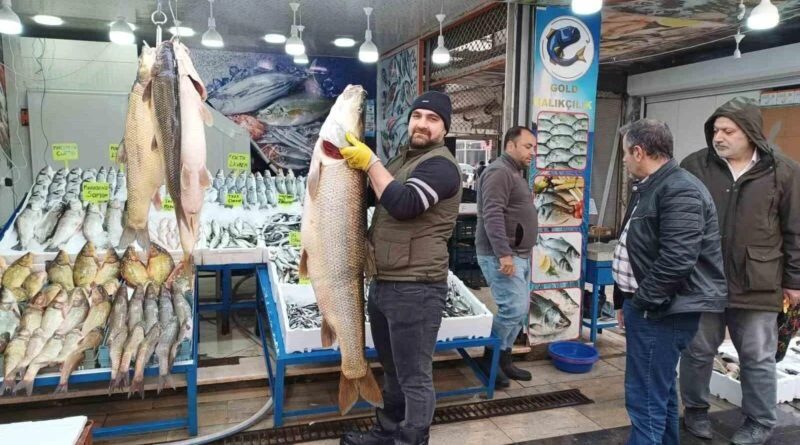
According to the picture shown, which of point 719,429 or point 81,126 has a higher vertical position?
point 81,126

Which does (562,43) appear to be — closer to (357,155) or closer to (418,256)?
(418,256)

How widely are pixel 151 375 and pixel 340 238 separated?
5.43ft

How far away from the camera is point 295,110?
908 centimetres

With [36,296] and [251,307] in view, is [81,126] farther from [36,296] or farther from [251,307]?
[36,296]

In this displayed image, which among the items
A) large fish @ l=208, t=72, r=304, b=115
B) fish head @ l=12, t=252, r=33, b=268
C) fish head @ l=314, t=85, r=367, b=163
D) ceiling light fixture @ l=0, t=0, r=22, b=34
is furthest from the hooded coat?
large fish @ l=208, t=72, r=304, b=115

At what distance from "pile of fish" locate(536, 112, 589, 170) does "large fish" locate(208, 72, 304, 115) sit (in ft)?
18.6

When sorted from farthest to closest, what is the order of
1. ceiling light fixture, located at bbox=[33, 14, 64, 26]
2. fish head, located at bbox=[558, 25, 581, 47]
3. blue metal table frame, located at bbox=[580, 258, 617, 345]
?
1. ceiling light fixture, located at bbox=[33, 14, 64, 26]
2. blue metal table frame, located at bbox=[580, 258, 617, 345]
3. fish head, located at bbox=[558, 25, 581, 47]

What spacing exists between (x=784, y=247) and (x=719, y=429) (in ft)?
4.28

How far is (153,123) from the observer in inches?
68.7

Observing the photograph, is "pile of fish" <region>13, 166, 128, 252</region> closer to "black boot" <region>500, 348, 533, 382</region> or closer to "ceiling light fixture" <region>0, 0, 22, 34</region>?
"ceiling light fixture" <region>0, 0, 22, 34</region>

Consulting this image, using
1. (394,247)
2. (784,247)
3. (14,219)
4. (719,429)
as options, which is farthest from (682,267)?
(14,219)

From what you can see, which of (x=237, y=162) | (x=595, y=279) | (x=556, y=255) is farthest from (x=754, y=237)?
(x=237, y=162)

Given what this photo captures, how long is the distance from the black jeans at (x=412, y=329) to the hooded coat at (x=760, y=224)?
1.81 m

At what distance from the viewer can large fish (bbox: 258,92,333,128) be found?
8.95 m
